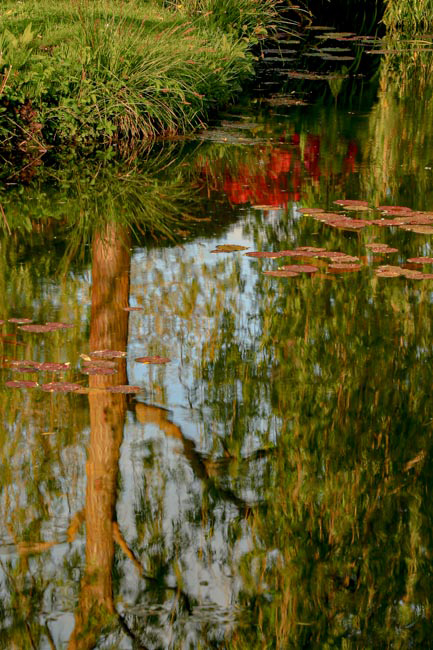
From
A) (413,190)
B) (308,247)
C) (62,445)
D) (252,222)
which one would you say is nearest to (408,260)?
(308,247)

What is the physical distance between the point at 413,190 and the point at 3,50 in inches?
194

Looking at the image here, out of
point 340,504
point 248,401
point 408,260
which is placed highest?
point 408,260

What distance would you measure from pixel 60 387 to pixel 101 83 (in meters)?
7.07

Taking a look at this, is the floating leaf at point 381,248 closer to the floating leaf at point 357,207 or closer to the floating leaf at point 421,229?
the floating leaf at point 421,229

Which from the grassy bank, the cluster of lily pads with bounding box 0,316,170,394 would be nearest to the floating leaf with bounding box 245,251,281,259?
the cluster of lily pads with bounding box 0,316,170,394

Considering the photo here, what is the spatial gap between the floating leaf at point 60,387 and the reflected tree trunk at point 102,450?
9 centimetres

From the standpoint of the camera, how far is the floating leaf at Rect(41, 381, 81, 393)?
569 cm

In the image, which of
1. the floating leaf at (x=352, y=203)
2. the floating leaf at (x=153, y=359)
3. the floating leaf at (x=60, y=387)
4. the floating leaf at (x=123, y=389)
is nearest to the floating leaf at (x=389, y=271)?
the floating leaf at (x=352, y=203)

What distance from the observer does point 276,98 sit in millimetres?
16047

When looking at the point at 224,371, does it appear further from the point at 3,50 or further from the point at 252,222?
the point at 3,50

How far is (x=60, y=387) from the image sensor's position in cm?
573

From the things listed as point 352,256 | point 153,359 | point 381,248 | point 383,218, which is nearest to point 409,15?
point 383,218

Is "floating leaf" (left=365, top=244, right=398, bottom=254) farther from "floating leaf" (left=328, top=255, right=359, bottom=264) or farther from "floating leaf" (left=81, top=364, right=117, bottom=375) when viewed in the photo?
"floating leaf" (left=81, top=364, right=117, bottom=375)

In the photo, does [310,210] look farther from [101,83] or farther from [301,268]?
[101,83]
